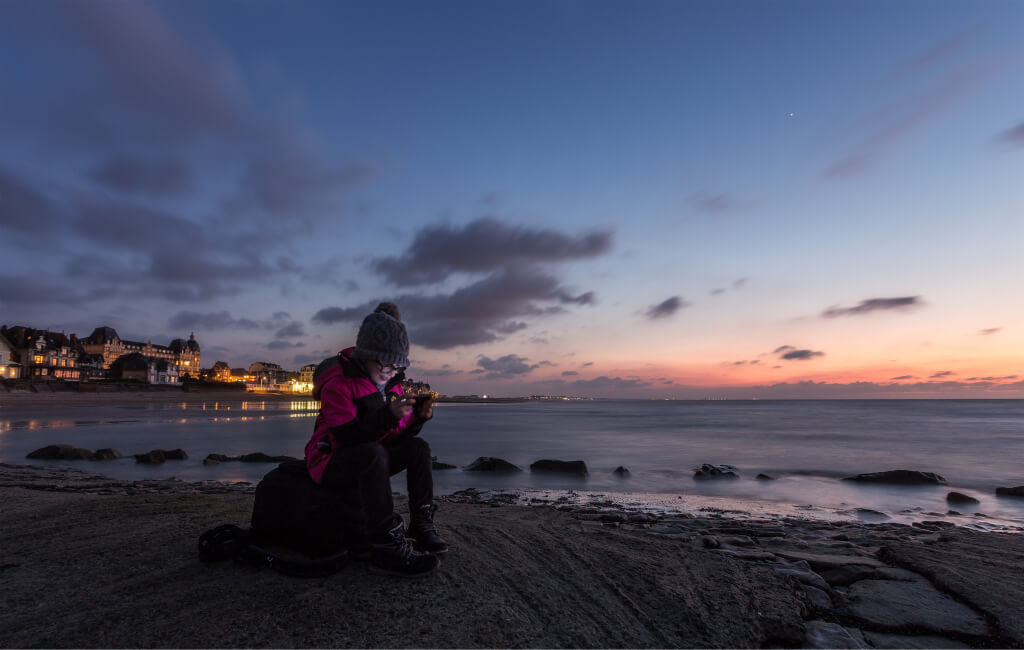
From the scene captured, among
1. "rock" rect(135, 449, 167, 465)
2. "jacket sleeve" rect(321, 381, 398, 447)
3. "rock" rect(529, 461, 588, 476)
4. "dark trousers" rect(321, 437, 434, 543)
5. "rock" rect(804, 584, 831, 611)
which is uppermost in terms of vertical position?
"jacket sleeve" rect(321, 381, 398, 447)

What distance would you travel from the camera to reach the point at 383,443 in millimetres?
3787

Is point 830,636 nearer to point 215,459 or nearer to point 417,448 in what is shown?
point 417,448

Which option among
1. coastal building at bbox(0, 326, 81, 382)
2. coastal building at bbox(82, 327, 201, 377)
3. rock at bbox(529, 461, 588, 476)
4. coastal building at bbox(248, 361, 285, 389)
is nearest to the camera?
rock at bbox(529, 461, 588, 476)

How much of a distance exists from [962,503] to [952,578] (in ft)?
29.4

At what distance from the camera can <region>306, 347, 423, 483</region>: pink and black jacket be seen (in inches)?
125

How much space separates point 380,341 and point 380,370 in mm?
212

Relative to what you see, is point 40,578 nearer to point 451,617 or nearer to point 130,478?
point 451,617

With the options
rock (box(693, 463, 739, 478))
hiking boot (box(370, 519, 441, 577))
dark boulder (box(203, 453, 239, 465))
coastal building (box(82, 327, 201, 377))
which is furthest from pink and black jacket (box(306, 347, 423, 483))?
coastal building (box(82, 327, 201, 377))

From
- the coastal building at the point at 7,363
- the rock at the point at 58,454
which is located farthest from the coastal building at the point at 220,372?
the rock at the point at 58,454

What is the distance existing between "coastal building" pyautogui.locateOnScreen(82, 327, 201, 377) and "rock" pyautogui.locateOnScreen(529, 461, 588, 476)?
129 metres

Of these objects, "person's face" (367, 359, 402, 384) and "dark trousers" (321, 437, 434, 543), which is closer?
"dark trousers" (321, 437, 434, 543)

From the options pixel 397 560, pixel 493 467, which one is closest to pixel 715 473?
pixel 493 467

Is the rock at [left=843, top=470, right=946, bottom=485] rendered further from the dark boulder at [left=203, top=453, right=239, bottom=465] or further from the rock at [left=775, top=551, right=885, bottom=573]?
the dark boulder at [left=203, top=453, right=239, bottom=465]

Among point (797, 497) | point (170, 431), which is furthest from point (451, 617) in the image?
point (170, 431)
